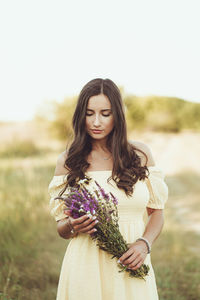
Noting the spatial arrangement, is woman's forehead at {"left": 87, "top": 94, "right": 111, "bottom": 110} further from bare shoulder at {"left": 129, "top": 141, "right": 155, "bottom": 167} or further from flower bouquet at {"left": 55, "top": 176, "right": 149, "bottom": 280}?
flower bouquet at {"left": 55, "top": 176, "right": 149, "bottom": 280}

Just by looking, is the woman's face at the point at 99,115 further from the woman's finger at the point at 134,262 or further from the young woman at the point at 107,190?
the woman's finger at the point at 134,262

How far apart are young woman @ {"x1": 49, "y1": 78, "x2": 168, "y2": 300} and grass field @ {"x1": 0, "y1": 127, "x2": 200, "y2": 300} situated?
89 cm

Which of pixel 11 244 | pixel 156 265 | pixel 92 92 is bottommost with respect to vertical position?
pixel 156 265

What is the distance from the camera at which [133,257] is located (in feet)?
6.70

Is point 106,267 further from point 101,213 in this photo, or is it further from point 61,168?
point 61,168

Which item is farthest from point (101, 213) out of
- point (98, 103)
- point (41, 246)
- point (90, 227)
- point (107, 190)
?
point (41, 246)

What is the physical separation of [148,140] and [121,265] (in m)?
23.2

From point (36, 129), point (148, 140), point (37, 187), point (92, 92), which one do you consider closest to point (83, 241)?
point (92, 92)

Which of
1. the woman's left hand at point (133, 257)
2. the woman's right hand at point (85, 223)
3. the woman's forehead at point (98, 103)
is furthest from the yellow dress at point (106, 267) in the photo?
the woman's forehead at point (98, 103)

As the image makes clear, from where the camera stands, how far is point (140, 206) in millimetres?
2271

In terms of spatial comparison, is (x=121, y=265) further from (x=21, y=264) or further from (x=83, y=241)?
(x=21, y=264)

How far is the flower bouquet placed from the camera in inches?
77.4

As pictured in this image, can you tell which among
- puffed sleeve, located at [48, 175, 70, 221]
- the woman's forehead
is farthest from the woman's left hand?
the woman's forehead

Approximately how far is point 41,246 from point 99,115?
140 inches
